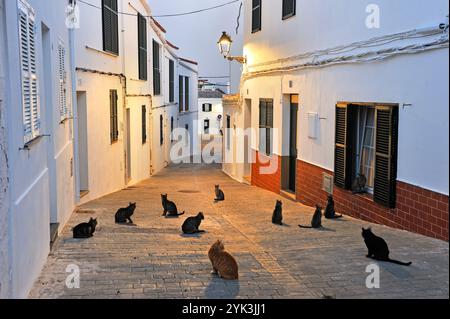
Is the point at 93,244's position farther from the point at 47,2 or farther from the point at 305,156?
the point at 305,156

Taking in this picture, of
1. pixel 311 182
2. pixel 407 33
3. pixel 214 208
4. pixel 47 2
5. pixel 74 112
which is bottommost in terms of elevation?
pixel 214 208

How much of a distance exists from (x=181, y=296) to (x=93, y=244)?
98.1 inches

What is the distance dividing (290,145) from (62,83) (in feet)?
13.7

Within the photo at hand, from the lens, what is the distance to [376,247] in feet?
13.7

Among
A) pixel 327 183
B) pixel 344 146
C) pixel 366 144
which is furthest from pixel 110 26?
pixel 366 144

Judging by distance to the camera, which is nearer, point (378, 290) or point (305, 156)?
point (378, 290)

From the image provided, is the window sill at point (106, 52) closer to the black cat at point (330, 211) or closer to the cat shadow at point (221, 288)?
the black cat at point (330, 211)

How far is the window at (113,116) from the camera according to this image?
1212cm

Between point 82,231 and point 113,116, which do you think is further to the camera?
point 113,116

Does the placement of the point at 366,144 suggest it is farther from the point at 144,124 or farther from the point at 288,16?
the point at 144,124

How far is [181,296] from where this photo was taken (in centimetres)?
379

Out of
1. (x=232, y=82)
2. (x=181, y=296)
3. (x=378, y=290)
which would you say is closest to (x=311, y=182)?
(x=181, y=296)

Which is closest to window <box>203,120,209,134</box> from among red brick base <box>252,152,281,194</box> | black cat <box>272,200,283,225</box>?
red brick base <box>252,152,281,194</box>
